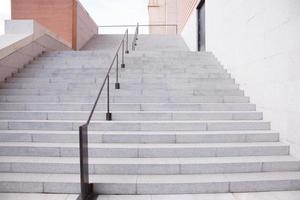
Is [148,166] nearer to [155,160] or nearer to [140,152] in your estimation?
[155,160]

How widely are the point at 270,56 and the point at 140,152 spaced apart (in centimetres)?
285

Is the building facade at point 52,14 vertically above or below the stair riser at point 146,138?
above

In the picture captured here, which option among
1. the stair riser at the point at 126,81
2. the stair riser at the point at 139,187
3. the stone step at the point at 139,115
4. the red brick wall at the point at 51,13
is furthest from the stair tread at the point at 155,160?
the red brick wall at the point at 51,13

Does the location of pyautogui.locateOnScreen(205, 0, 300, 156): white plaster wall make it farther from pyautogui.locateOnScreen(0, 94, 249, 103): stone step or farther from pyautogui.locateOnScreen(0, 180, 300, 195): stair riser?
pyautogui.locateOnScreen(0, 180, 300, 195): stair riser

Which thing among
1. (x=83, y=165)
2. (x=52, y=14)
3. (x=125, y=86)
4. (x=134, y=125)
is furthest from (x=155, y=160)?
(x=52, y=14)

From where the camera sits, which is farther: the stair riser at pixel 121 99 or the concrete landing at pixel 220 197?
the stair riser at pixel 121 99

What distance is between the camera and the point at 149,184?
11.3ft

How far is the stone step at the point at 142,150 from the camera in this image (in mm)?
4027

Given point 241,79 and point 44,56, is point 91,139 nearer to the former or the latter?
point 241,79

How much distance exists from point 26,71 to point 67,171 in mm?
3987

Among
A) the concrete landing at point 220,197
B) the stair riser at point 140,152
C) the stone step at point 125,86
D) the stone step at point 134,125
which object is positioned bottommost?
the concrete landing at point 220,197

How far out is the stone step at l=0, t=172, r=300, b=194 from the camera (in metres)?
3.44

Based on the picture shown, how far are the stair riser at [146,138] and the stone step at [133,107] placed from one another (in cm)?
97

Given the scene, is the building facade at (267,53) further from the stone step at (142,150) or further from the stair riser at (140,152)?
the stair riser at (140,152)
